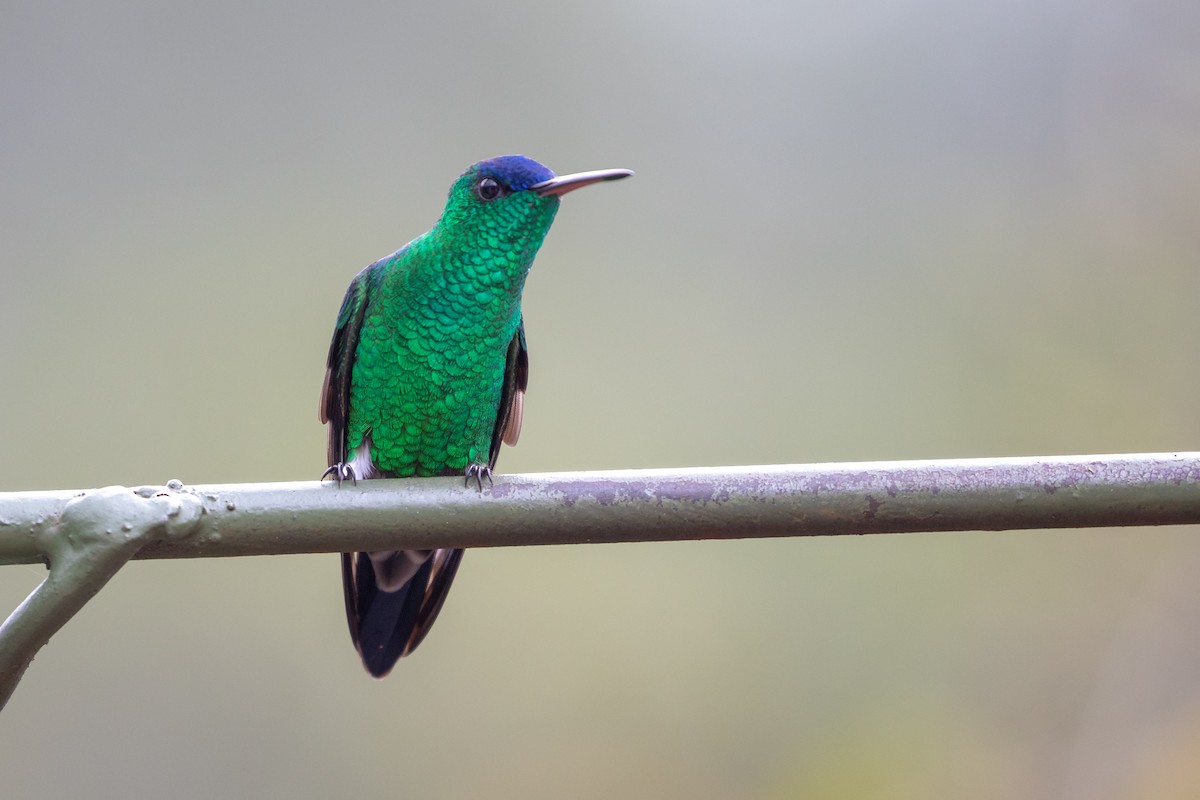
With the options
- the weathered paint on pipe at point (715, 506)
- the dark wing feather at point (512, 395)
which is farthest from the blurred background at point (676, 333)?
the weathered paint on pipe at point (715, 506)

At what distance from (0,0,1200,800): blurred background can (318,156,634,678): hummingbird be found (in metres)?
1.25

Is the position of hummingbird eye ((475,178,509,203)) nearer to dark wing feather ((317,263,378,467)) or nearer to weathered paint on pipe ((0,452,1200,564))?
dark wing feather ((317,263,378,467))

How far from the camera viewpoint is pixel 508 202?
1112 millimetres

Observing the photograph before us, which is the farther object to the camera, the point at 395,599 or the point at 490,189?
A: the point at 395,599

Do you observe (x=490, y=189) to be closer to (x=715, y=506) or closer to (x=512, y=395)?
(x=512, y=395)

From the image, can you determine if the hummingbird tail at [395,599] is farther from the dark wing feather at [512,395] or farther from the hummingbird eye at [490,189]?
the hummingbird eye at [490,189]

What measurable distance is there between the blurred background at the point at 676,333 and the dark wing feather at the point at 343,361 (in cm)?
123

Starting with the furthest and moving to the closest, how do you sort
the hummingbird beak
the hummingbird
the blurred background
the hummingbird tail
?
the blurred background < the hummingbird tail < the hummingbird < the hummingbird beak

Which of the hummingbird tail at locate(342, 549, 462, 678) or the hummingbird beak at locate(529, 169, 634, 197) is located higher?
the hummingbird beak at locate(529, 169, 634, 197)

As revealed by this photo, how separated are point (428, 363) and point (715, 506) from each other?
1.88ft

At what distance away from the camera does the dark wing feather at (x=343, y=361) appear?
1.26 metres

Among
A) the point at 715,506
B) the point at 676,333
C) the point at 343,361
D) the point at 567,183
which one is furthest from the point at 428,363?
the point at 676,333

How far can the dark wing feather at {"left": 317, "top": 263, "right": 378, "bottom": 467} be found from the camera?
1259mm

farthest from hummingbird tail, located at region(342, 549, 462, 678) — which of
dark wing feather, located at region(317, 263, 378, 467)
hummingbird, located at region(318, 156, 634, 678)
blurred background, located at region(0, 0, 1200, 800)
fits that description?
blurred background, located at region(0, 0, 1200, 800)
